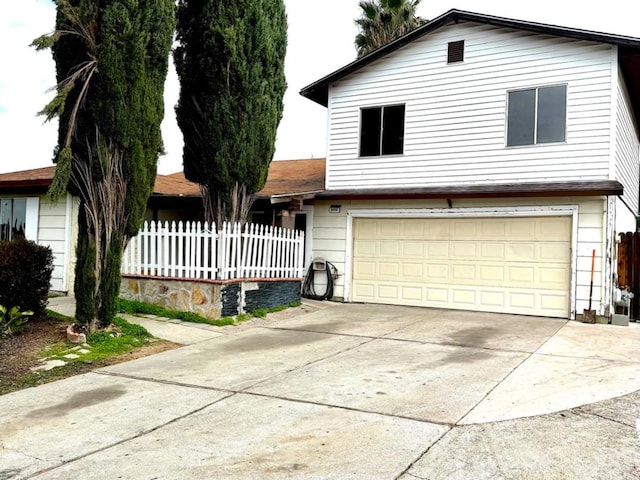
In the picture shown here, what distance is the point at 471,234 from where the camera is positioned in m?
12.5

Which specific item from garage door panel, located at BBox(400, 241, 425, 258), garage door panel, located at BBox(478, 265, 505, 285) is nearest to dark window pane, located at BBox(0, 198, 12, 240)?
garage door panel, located at BBox(400, 241, 425, 258)

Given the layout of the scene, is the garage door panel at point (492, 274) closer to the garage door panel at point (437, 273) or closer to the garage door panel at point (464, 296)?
the garage door panel at point (464, 296)

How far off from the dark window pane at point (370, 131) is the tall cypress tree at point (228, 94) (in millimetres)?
2854

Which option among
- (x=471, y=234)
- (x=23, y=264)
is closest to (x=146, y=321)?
(x=23, y=264)

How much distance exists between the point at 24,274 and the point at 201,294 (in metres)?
2.84

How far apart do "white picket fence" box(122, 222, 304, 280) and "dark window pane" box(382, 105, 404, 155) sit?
11.2 ft

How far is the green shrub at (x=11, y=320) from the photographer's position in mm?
8367

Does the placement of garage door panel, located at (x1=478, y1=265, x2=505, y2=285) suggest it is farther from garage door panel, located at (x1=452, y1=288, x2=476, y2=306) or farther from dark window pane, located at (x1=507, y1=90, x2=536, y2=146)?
dark window pane, located at (x1=507, y1=90, x2=536, y2=146)

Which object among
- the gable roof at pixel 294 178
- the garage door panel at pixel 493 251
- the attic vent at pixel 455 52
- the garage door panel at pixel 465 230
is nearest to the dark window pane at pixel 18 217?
the gable roof at pixel 294 178

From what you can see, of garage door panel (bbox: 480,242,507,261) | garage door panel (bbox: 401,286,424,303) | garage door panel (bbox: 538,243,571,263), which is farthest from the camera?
garage door panel (bbox: 401,286,424,303)

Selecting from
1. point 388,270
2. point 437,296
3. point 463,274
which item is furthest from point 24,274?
point 463,274

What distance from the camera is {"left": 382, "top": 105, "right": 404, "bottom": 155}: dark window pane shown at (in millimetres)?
13242

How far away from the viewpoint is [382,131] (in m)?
13.5

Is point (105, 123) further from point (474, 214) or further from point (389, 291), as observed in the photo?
point (474, 214)
